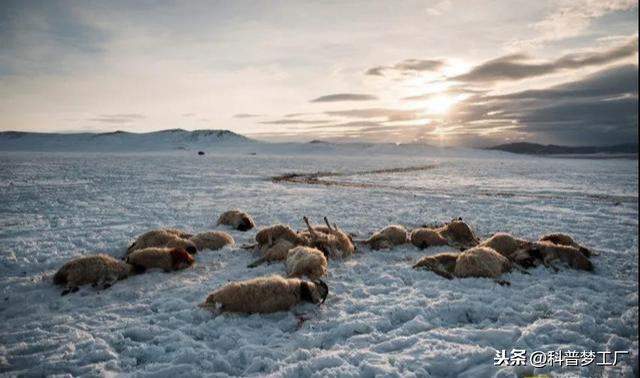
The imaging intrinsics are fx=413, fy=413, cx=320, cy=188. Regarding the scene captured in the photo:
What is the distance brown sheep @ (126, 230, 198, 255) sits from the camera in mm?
10875

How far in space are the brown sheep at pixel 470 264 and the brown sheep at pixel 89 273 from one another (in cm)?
678

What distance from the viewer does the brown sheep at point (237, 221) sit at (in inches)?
563

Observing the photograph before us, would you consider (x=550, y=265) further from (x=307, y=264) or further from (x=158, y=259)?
(x=158, y=259)

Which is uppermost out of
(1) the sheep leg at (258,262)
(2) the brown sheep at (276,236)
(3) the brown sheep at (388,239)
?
(2) the brown sheep at (276,236)

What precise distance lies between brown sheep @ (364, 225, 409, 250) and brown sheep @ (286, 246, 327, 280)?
290cm

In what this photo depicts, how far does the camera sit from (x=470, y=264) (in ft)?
30.6

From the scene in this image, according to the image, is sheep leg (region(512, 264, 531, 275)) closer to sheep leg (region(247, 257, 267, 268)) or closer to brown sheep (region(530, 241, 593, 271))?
brown sheep (region(530, 241, 593, 271))

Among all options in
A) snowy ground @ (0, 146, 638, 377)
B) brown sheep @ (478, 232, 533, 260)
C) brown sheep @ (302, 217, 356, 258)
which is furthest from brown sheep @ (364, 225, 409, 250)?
brown sheep @ (478, 232, 533, 260)

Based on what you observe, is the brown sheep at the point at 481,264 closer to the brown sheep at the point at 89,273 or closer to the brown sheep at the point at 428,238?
the brown sheep at the point at 428,238

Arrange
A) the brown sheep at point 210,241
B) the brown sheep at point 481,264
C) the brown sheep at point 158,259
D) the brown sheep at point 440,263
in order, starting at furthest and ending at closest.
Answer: the brown sheep at point 210,241, the brown sheep at point 440,263, the brown sheep at point 158,259, the brown sheep at point 481,264

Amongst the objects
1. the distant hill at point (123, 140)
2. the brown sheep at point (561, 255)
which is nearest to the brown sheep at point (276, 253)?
the brown sheep at point (561, 255)

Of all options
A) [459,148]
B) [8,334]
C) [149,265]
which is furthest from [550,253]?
[459,148]

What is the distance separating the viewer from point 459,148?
422ft

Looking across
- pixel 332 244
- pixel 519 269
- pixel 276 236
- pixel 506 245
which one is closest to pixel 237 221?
pixel 276 236
